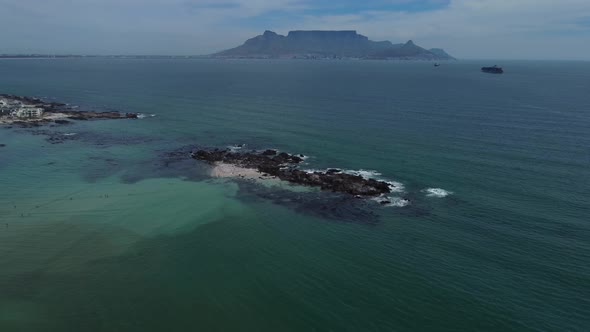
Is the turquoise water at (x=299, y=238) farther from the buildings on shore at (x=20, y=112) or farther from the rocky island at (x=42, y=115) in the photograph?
the buildings on shore at (x=20, y=112)

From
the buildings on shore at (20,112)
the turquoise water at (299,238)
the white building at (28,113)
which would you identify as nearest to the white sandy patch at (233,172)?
the turquoise water at (299,238)

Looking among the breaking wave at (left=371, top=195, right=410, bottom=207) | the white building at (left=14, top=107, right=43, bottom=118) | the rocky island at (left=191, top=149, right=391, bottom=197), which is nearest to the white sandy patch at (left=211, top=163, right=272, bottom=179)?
the rocky island at (left=191, top=149, right=391, bottom=197)

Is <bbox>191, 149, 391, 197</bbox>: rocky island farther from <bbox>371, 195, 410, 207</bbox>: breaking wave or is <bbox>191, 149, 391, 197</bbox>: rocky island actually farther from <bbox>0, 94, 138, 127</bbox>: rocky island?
<bbox>0, 94, 138, 127</bbox>: rocky island

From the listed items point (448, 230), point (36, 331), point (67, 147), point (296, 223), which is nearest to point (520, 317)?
point (448, 230)

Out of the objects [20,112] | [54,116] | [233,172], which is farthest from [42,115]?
[233,172]

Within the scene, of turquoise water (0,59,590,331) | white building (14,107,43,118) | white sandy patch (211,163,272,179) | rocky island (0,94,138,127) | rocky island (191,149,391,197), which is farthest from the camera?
white building (14,107,43,118)

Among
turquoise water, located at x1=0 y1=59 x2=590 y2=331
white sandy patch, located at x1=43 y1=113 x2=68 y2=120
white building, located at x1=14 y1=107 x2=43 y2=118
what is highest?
white building, located at x1=14 y1=107 x2=43 y2=118
